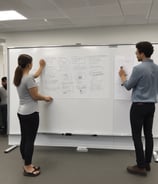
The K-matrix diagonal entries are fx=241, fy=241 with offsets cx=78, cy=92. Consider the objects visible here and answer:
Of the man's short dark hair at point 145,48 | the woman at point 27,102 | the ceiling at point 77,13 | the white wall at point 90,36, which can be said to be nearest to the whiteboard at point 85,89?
the man's short dark hair at point 145,48

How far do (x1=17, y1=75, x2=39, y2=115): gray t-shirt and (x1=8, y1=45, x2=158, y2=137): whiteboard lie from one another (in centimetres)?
78

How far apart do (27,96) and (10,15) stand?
8.38ft

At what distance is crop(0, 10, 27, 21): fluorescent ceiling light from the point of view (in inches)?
181

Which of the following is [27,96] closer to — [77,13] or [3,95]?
[77,13]

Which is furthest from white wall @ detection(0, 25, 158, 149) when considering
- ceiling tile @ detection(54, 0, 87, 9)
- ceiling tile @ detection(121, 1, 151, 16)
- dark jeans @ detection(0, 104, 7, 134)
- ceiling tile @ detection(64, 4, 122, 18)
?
dark jeans @ detection(0, 104, 7, 134)

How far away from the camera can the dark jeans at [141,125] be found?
9.57 feet

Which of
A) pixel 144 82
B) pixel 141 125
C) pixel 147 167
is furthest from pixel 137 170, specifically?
pixel 144 82

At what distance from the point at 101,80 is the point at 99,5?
1.45 metres

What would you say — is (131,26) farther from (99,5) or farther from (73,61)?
(73,61)

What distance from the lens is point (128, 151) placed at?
13.0 ft

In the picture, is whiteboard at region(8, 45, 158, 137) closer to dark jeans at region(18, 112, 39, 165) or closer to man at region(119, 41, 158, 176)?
man at region(119, 41, 158, 176)

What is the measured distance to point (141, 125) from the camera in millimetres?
2963

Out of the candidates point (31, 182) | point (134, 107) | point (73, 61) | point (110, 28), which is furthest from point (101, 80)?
point (110, 28)

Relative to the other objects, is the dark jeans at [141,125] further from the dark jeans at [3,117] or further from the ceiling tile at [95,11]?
the dark jeans at [3,117]
